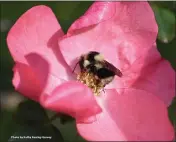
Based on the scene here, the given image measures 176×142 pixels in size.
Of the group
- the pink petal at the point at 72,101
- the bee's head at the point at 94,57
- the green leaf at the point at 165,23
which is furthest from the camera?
the green leaf at the point at 165,23

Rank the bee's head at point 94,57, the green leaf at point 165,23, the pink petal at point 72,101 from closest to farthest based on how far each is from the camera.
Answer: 1. the pink petal at point 72,101
2. the bee's head at point 94,57
3. the green leaf at point 165,23

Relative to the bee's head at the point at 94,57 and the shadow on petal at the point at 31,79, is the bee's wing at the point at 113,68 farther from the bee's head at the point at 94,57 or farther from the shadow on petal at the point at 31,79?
the shadow on petal at the point at 31,79

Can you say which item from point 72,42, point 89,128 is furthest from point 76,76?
point 89,128

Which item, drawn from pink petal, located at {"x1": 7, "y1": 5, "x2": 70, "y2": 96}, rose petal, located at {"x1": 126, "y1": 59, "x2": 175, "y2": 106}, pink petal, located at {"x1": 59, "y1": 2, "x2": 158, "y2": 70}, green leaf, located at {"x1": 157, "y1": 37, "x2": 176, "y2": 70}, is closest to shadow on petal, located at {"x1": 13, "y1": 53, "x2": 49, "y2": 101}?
pink petal, located at {"x1": 7, "y1": 5, "x2": 70, "y2": 96}

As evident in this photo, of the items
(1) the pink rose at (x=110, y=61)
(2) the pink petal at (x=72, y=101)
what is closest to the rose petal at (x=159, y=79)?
(1) the pink rose at (x=110, y=61)

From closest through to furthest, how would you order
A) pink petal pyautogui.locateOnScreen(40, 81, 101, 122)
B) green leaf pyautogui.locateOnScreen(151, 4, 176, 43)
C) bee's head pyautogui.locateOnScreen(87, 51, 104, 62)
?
pink petal pyautogui.locateOnScreen(40, 81, 101, 122) → bee's head pyautogui.locateOnScreen(87, 51, 104, 62) → green leaf pyautogui.locateOnScreen(151, 4, 176, 43)

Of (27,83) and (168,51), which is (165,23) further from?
(27,83)

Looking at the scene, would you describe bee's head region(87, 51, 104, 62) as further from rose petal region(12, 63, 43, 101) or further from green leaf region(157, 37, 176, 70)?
green leaf region(157, 37, 176, 70)
